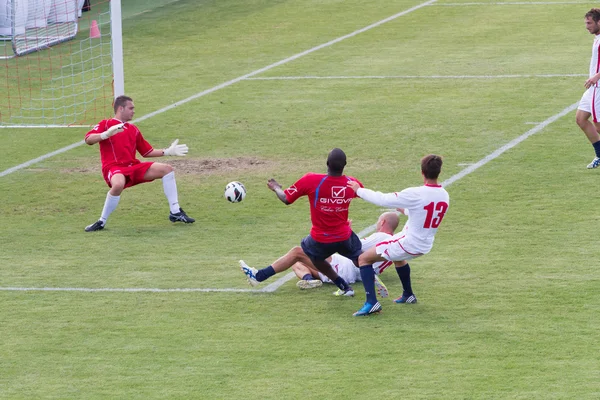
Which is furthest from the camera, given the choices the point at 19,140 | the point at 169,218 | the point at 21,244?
the point at 19,140

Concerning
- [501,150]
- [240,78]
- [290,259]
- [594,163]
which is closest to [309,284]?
[290,259]

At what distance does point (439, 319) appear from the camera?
9.32 metres

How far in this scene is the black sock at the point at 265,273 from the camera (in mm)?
10180

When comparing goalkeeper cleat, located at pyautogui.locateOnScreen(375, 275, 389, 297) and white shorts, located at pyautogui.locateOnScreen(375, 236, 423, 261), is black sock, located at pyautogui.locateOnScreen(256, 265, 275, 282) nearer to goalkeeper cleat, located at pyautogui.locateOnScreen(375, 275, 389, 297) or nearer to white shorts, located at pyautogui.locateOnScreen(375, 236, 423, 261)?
goalkeeper cleat, located at pyautogui.locateOnScreen(375, 275, 389, 297)

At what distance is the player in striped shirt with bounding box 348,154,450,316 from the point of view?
9219 millimetres

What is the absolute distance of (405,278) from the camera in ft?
31.7

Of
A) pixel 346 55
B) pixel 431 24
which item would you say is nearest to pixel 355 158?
pixel 346 55

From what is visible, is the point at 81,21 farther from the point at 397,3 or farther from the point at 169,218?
the point at 169,218

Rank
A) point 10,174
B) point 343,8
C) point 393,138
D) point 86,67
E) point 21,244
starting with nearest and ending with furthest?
point 21,244, point 10,174, point 393,138, point 86,67, point 343,8

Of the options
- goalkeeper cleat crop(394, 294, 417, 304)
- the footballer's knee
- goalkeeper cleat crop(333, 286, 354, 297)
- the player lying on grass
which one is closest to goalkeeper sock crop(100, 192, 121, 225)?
the player lying on grass

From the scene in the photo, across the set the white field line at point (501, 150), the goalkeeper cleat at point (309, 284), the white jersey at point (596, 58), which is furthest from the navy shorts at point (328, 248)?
the white jersey at point (596, 58)

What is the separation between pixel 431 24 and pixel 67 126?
12040 mm

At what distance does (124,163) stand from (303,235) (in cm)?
243

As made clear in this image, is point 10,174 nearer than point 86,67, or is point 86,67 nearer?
point 10,174
